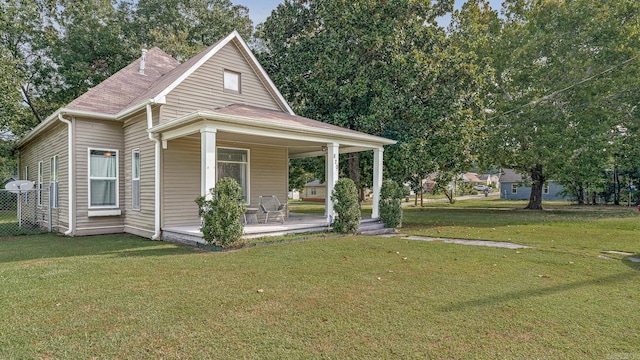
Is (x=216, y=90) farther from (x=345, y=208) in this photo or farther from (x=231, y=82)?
(x=345, y=208)

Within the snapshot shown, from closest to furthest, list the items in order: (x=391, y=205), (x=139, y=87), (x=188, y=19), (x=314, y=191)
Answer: (x=391, y=205)
(x=139, y=87)
(x=188, y=19)
(x=314, y=191)

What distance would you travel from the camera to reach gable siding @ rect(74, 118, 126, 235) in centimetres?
979

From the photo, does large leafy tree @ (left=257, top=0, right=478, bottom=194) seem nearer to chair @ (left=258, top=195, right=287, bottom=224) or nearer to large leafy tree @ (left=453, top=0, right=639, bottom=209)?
large leafy tree @ (left=453, top=0, right=639, bottom=209)

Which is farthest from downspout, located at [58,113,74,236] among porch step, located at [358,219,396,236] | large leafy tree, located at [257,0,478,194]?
large leafy tree, located at [257,0,478,194]

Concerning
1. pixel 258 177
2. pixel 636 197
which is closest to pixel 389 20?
pixel 258 177

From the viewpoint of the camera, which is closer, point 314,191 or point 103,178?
point 103,178

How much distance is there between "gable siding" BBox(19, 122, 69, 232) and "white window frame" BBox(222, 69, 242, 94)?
192 inches

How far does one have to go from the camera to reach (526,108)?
1831cm

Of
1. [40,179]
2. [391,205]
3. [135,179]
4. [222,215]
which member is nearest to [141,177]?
[135,179]

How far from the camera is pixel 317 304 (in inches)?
157

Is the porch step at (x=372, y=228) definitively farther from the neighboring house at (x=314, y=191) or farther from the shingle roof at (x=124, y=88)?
the neighboring house at (x=314, y=191)

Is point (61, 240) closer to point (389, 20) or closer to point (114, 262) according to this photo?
point (114, 262)

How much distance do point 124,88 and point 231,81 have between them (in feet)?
12.8

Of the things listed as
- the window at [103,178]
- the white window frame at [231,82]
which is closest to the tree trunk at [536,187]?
the white window frame at [231,82]
